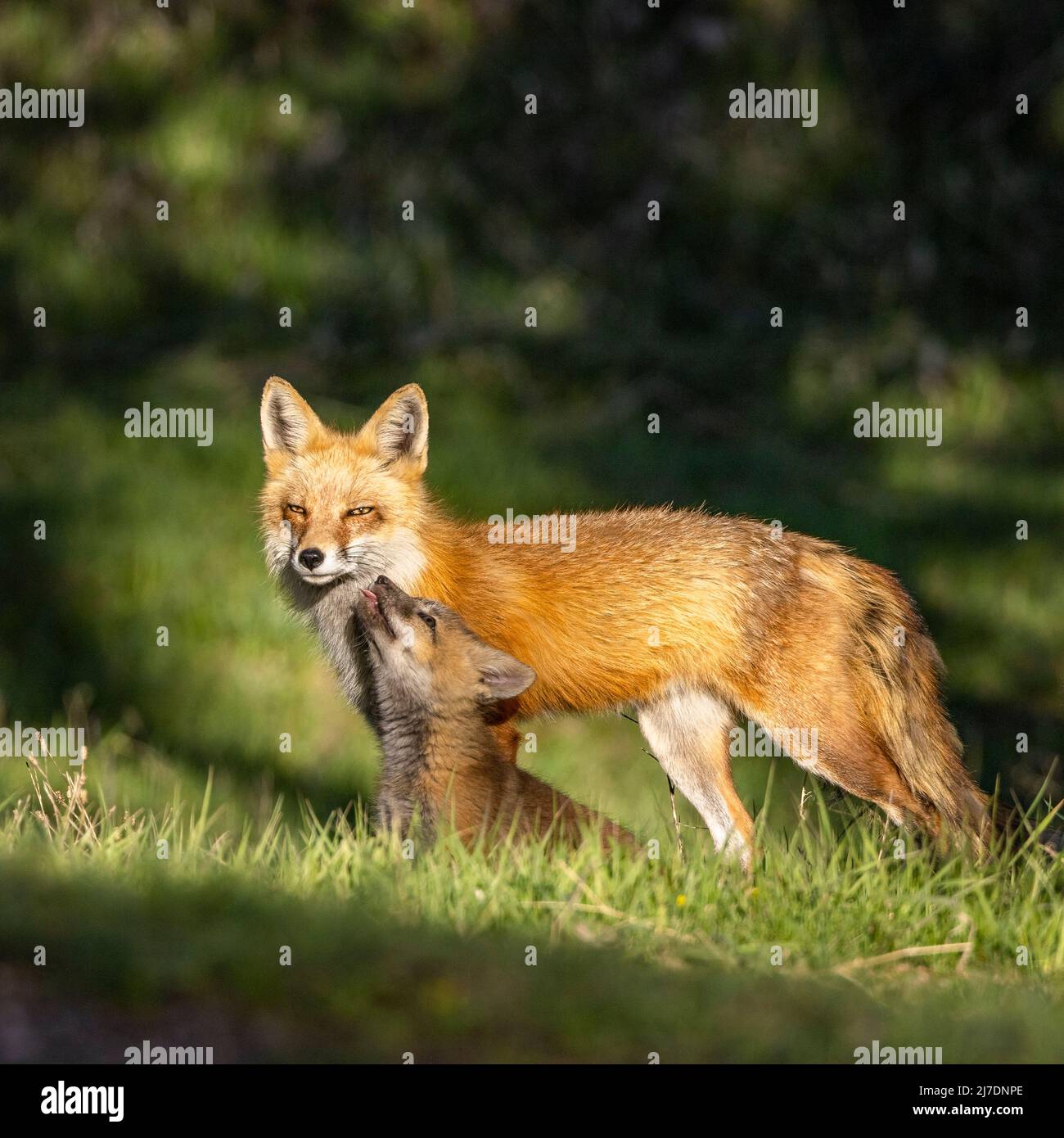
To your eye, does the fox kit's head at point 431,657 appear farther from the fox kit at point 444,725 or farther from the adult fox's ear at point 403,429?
the adult fox's ear at point 403,429

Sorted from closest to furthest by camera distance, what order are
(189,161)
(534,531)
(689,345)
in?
(534,531) < (689,345) < (189,161)

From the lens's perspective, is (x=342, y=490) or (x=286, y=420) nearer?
(x=342, y=490)

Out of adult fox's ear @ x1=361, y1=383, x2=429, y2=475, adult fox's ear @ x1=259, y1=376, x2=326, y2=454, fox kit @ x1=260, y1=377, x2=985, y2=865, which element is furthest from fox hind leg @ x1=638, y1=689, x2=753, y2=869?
adult fox's ear @ x1=259, y1=376, x2=326, y2=454

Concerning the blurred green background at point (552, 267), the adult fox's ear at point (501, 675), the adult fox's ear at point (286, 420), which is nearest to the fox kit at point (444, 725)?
the adult fox's ear at point (501, 675)

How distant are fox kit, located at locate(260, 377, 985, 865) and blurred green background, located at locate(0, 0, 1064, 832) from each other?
4.97 meters

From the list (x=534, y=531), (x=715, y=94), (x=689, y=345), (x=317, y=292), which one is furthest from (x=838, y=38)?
(x=534, y=531)

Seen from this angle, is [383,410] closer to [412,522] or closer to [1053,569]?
[412,522]

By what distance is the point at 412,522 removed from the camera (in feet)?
22.2

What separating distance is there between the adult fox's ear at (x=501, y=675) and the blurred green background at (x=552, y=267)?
588 cm

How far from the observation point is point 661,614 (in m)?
6.58

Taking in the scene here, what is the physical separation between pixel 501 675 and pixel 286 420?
1830 millimetres

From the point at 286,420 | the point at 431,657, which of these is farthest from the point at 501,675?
the point at 286,420

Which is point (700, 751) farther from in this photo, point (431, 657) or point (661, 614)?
point (431, 657)
